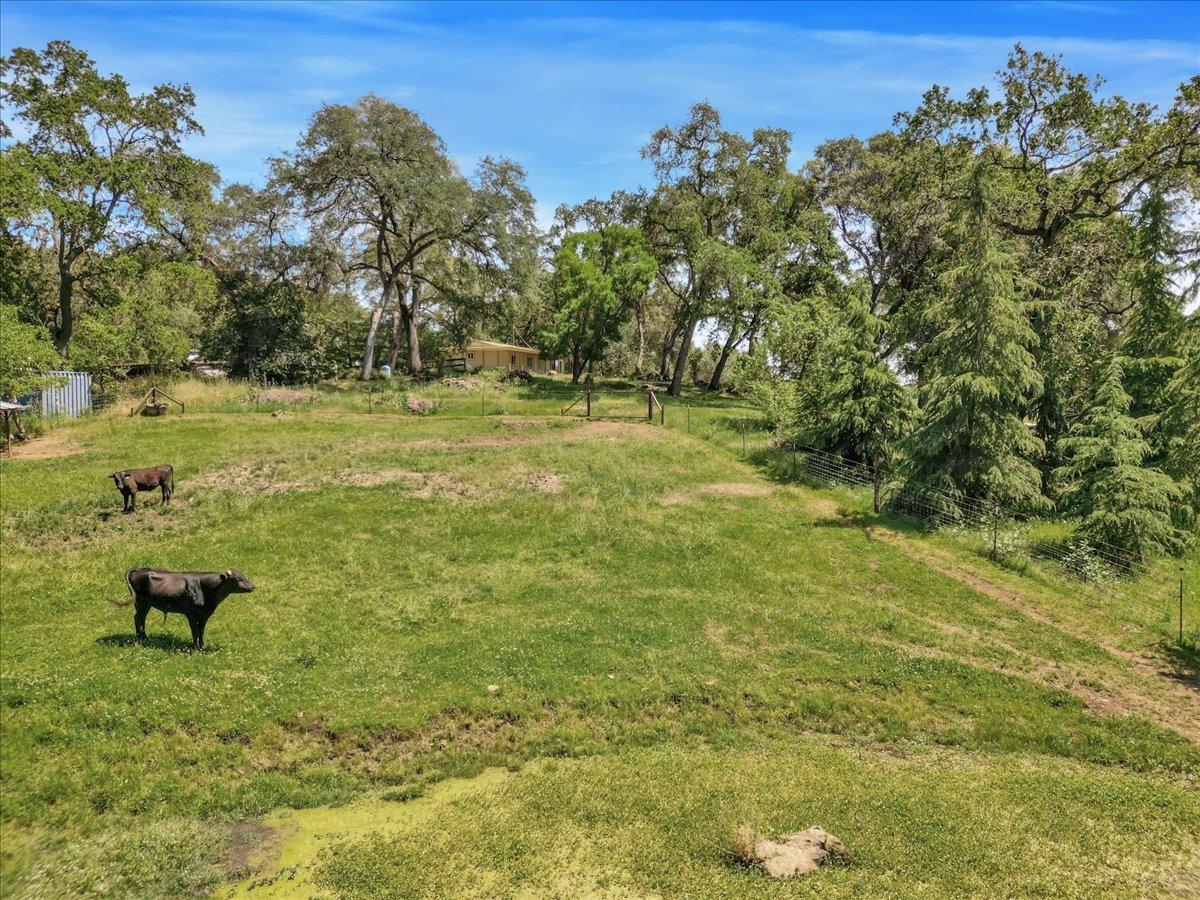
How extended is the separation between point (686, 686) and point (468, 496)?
1225 cm

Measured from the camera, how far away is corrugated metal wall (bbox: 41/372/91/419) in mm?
29609

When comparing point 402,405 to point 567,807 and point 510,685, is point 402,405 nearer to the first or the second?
point 510,685

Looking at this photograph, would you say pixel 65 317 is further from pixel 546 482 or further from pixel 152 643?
pixel 152 643

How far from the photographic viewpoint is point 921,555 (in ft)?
61.5

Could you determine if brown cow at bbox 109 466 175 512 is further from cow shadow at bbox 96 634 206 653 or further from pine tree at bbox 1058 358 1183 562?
pine tree at bbox 1058 358 1183 562

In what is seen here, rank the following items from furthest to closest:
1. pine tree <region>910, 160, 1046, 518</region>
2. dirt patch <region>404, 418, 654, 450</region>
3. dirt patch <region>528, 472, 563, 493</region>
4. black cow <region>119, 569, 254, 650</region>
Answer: dirt patch <region>404, 418, 654, 450</region>, dirt patch <region>528, 472, 563, 493</region>, pine tree <region>910, 160, 1046, 518</region>, black cow <region>119, 569, 254, 650</region>

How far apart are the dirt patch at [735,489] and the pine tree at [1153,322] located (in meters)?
12.6

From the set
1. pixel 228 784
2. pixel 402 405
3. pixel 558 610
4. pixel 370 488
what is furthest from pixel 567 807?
pixel 402 405

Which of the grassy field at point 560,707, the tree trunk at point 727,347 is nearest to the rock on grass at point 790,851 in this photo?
the grassy field at point 560,707

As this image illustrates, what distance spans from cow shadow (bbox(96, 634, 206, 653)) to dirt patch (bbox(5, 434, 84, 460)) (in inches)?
649

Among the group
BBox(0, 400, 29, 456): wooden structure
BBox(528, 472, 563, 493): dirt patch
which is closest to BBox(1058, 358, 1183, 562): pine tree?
BBox(528, 472, 563, 493): dirt patch

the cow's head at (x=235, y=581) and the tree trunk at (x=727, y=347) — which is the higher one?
the tree trunk at (x=727, y=347)

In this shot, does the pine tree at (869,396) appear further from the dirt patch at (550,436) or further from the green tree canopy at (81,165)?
the green tree canopy at (81,165)

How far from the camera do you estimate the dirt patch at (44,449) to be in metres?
23.6
